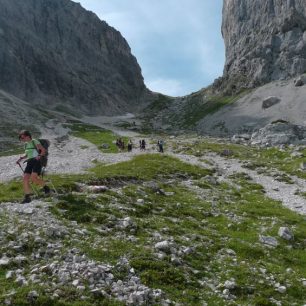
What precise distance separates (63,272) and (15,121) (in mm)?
133469

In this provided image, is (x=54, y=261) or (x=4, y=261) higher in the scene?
(x=4, y=261)

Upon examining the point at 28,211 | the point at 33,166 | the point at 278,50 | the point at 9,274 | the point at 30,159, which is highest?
the point at 278,50

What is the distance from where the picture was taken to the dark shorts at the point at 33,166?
2253 cm

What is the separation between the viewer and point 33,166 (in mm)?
22609

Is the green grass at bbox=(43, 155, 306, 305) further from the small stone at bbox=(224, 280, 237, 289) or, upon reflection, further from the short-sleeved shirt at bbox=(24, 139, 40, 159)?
the short-sleeved shirt at bbox=(24, 139, 40, 159)

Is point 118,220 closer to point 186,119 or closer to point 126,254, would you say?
point 126,254

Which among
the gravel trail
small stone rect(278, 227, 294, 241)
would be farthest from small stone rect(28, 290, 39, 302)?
the gravel trail

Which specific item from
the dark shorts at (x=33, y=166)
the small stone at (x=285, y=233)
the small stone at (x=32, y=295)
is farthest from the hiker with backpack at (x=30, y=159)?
the small stone at (x=285, y=233)

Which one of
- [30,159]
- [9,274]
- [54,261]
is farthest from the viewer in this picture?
[30,159]

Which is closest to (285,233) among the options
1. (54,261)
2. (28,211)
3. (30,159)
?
(54,261)

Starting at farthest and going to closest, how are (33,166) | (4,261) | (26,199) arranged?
(33,166) → (26,199) → (4,261)

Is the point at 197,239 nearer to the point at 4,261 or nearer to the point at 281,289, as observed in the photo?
the point at 281,289

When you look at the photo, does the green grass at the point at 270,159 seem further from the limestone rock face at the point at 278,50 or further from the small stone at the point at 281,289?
the limestone rock face at the point at 278,50

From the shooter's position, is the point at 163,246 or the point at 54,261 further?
the point at 163,246
